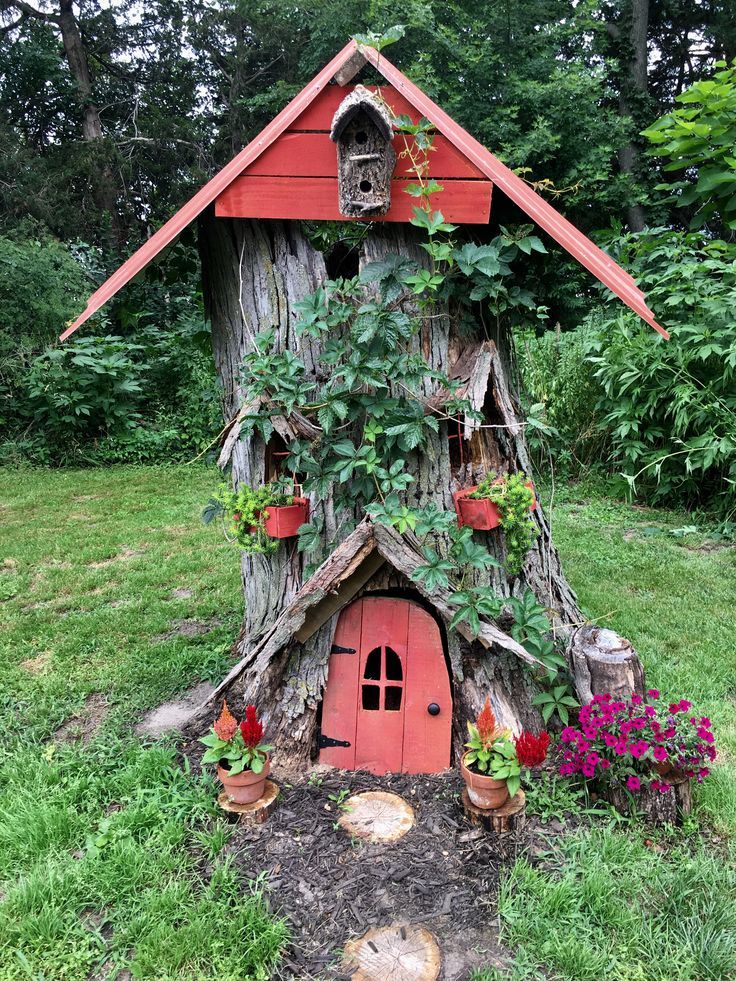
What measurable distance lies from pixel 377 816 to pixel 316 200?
8.40 ft

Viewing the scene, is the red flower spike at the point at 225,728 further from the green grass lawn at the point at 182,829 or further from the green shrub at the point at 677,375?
Answer: the green shrub at the point at 677,375

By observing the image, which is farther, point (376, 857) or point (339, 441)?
point (339, 441)

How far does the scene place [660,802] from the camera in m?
2.52

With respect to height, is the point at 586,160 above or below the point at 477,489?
above

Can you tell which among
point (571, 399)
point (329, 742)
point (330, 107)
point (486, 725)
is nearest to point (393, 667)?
point (329, 742)

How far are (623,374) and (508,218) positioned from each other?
4523mm

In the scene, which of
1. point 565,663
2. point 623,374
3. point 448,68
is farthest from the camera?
point 448,68

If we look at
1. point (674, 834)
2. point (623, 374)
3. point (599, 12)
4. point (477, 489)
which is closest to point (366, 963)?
point (674, 834)

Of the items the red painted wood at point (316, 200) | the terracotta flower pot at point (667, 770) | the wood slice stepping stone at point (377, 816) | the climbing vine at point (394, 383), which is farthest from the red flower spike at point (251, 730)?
the red painted wood at point (316, 200)

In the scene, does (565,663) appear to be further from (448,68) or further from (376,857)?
(448,68)

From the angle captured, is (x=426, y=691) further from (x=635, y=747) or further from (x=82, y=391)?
(x=82, y=391)

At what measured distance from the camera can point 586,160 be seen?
40.5ft

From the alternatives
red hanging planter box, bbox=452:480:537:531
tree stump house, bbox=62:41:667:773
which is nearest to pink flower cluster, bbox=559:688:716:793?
tree stump house, bbox=62:41:667:773

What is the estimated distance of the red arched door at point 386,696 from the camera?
9.20 feet
